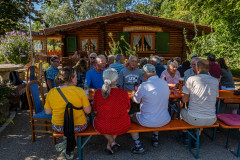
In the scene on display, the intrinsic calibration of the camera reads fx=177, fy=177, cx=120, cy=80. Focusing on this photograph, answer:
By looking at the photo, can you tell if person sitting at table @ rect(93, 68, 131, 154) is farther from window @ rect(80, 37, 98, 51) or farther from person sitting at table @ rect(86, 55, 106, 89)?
window @ rect(80, 37, 98, 51)

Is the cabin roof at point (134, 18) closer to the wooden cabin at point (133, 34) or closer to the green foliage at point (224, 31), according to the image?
the wooden cabin at point (133, 34)

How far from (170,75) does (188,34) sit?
820 centimetres

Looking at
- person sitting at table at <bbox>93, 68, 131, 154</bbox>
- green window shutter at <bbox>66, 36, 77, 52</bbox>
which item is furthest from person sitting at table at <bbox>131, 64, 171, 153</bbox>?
green window shutter at <bbox>66, 36, 77, 52</bbox>

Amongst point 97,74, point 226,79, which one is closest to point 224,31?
point 226,79

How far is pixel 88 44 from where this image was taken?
473 inches

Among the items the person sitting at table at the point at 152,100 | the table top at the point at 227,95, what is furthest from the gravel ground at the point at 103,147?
the table top at the point at 227,95

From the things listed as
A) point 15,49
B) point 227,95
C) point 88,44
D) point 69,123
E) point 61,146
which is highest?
point 88,44

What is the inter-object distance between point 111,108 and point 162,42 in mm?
9594

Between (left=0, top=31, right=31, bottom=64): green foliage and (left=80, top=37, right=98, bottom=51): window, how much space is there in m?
4.04

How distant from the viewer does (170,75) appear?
4.02 metres

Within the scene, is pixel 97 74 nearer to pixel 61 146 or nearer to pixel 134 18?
pixel 61 146

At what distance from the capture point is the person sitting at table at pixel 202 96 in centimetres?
255

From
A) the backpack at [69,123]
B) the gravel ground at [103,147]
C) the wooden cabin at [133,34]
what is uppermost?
the wooden cabin at [133,34]

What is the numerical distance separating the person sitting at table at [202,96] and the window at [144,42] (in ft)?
28.7
